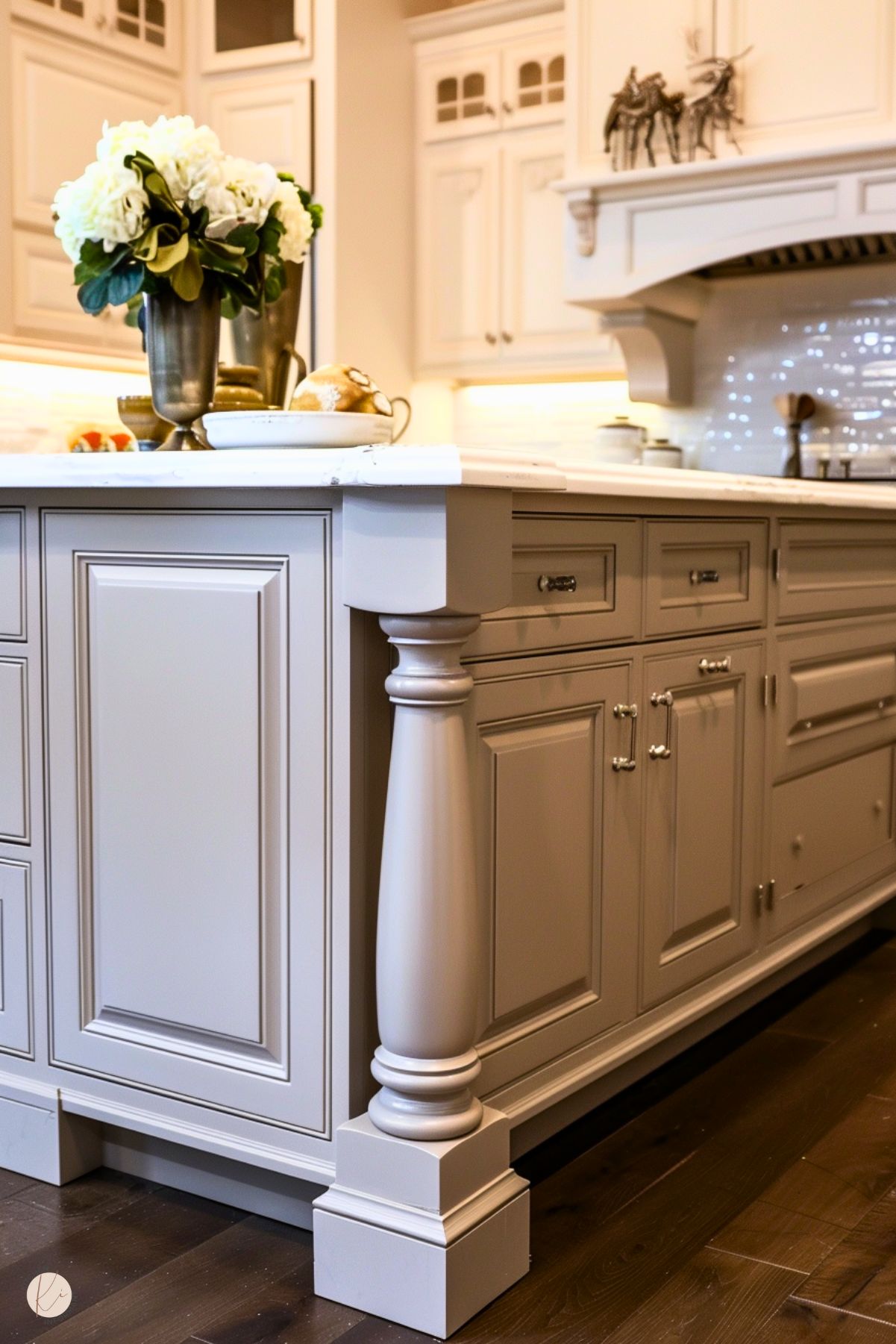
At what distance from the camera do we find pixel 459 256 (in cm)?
418

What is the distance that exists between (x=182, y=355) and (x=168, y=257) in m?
0.13

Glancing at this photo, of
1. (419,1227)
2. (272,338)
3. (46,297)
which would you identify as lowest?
(419,1227)

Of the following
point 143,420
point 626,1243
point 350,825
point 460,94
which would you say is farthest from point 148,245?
point 460,94

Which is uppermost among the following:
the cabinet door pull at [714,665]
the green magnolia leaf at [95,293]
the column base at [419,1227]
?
the green magnolia leaf at [95,293]

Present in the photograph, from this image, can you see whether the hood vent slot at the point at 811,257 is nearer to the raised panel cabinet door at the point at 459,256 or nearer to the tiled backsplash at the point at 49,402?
the raised panel cabinet door at the point at 459,256

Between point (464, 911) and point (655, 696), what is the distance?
1.87ft

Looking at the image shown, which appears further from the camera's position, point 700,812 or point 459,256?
point 459,256

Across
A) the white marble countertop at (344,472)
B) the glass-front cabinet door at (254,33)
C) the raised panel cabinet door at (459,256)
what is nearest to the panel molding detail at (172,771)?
the white marble countertop at (344,472)

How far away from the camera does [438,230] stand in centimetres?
421

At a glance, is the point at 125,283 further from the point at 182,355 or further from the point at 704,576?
the point at 704,576

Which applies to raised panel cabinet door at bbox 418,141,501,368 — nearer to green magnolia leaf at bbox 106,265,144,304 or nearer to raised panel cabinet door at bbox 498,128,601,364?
raised panel cabinet door at bbox 498,128,601,364

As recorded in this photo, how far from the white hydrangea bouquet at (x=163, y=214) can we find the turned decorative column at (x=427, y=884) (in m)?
0.64

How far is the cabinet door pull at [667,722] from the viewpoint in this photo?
6.20 ft

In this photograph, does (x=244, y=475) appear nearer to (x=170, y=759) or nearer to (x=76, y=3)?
(x=170, y=759)
